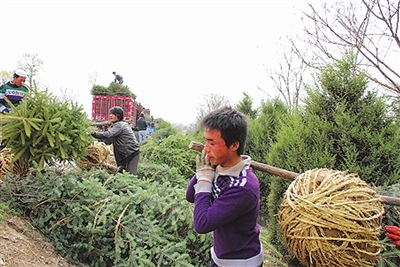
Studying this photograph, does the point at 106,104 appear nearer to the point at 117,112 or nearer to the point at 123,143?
the point at 117,112

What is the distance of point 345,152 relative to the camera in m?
3.31

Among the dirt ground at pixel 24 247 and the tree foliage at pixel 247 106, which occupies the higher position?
the tree foliage at pixel 247 106

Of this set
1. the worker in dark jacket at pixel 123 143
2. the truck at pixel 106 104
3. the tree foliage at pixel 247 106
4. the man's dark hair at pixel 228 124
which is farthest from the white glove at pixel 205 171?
the truck at pixel 106 104

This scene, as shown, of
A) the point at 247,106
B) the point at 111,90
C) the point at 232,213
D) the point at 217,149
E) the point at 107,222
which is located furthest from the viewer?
the point at 111,90

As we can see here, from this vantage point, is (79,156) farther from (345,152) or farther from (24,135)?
(345,152)

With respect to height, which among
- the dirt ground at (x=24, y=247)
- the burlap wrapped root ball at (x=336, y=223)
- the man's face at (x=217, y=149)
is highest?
the man's face at (x=217, y=149)

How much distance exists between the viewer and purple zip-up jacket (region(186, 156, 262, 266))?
1.65m

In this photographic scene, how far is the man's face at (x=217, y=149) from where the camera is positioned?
5.74 feet

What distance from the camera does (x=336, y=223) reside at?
5.58 ft

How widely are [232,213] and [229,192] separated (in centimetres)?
11

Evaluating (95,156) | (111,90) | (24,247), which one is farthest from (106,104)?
(24,247)

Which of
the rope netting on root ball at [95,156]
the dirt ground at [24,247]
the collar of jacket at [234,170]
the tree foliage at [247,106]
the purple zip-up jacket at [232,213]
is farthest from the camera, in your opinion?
the tree foliage at [247,106]

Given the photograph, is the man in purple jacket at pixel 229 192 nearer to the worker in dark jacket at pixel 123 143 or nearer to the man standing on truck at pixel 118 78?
the worker in dark jacket at pixel 123 143

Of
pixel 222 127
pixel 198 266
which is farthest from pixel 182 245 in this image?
pixel 222 127
